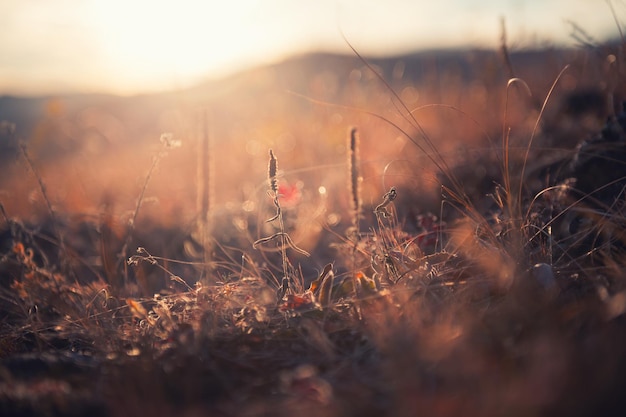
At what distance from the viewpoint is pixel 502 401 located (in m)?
1.12

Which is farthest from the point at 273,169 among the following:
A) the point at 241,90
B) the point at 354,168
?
the point at 241,90

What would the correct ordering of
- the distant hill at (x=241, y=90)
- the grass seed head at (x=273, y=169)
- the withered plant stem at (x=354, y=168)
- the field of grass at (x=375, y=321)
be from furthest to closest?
the distant hill at (x=241, y=90) → the withered plant stem at (x=354, y=168) → the grass seed head at (x=273, y=169) → the field of grass at (x=375, y=321)

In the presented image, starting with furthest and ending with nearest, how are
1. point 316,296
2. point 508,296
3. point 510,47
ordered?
1. point 510,47
2. point 316,296
3. point 508,296

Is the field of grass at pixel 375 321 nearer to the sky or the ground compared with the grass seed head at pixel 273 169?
nearer to the ground

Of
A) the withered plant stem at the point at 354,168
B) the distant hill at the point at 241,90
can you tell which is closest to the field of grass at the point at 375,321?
the withered plant stem at the point at 354,168

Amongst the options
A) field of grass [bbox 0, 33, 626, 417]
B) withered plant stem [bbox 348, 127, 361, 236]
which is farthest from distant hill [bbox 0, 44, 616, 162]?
field of grass [bbox 0, 33, 626, 417]

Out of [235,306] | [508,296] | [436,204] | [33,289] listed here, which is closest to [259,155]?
[436,204]

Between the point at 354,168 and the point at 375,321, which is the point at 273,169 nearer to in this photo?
the point at 354,168

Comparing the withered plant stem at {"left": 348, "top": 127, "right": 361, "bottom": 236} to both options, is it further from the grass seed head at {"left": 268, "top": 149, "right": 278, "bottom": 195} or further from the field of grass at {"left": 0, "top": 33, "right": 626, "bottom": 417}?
the grass seed head at {"left": 268, "top": 149, "right": 278, "bottom": 195}

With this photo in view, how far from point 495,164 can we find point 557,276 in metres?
1.79

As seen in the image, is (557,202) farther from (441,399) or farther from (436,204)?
(441,399)

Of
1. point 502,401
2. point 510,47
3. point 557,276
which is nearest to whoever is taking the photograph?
point 502,401

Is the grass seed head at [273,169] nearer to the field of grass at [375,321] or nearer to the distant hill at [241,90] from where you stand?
the field of grass at [375,321]

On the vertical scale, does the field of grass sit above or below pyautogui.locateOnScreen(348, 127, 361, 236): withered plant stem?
below
